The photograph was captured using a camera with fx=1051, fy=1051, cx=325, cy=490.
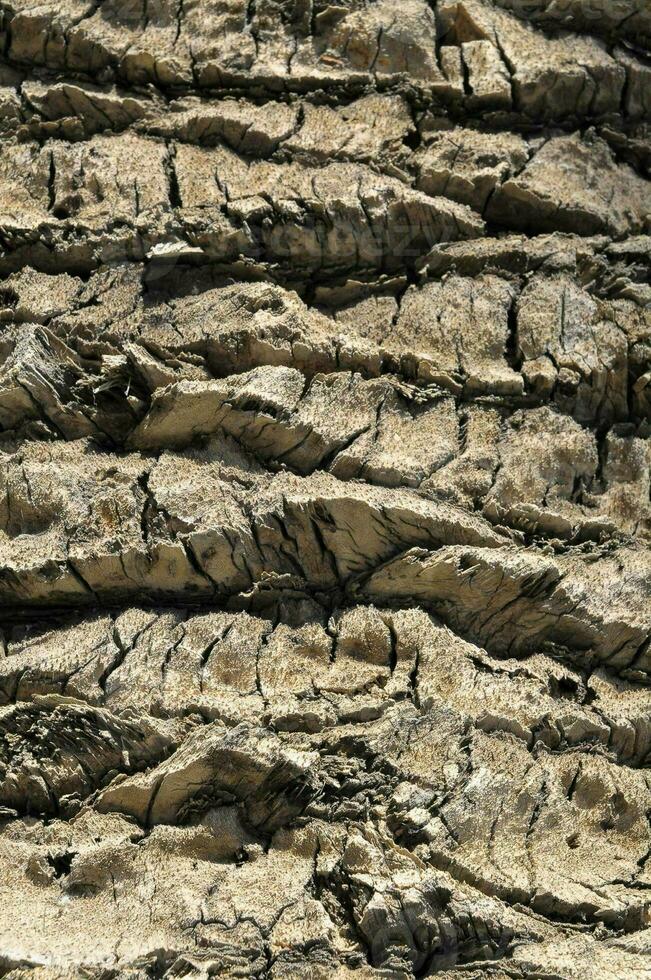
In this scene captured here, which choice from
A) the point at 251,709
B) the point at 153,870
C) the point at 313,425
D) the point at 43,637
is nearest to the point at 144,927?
the point at 153,870

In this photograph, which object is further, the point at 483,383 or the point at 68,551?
the point at 483,383

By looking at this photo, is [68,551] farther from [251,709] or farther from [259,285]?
[259,285]

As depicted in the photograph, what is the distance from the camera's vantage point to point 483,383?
5.87m

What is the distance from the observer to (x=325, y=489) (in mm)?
5539

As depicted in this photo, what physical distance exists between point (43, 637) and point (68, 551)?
18.1 inches

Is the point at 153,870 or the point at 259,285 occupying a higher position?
the point at 259,285

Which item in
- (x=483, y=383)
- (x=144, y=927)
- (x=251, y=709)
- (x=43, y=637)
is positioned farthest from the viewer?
(x=483, y=383)

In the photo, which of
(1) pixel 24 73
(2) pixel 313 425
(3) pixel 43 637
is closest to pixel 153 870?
(3) pixel 43 637

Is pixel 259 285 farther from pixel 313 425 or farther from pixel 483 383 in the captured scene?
pixel 483 383

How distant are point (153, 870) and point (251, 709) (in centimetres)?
85

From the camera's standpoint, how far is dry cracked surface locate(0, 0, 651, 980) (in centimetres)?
473

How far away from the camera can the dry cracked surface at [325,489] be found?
4.73m

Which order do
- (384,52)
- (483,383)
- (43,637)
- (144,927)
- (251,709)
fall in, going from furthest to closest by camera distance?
(384,52)
(483,383)
(43,637)
(251,709)
(144,927)

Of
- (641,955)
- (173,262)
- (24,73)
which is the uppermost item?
(24,73)
